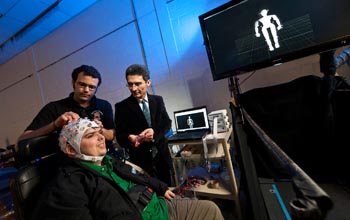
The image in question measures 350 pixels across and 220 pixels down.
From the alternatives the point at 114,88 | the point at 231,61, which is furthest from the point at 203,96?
the point at 114,88

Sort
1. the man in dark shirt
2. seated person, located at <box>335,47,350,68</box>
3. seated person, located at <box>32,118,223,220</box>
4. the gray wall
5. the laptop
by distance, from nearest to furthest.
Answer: seated person, located at <box>32,118,223,220</box> < seated person, located at <box>335,47,350,68</box> < the man in dark shirt < the laptop < the gray wall

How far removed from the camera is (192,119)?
1717mm

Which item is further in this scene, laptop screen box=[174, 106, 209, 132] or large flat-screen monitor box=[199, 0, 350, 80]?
laptop screen box=[174, 106, 209, 132]

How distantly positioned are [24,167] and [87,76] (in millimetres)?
721

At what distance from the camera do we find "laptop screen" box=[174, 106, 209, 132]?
5.44ft

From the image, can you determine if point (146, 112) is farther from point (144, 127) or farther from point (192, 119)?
point (192, 119)

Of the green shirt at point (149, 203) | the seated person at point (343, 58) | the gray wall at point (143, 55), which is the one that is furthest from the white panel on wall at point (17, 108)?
the seated person at point (343, 58)

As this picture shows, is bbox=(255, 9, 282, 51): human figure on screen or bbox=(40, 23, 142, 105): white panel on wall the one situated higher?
bbox=(40, 23, 142, 105): white panel on wall

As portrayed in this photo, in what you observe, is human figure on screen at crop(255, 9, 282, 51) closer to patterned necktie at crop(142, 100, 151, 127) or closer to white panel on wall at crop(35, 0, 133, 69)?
patterned necktie at crop(142, 100, 151, 127)

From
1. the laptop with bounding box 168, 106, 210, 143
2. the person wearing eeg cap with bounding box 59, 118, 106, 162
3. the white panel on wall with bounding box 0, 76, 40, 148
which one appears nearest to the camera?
the person wearing eeg cap with bounding box 59, 118, 106, 162

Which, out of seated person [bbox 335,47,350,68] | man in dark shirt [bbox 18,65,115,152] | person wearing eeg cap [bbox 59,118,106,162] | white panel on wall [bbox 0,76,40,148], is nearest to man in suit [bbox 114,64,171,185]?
man in dark shirt [bbox 18,65,115,152]

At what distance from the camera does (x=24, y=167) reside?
0.93 metres

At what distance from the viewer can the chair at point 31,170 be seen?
0.85m

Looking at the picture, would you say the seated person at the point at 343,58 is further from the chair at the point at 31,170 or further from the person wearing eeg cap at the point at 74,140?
the chair at the point at 31,170
